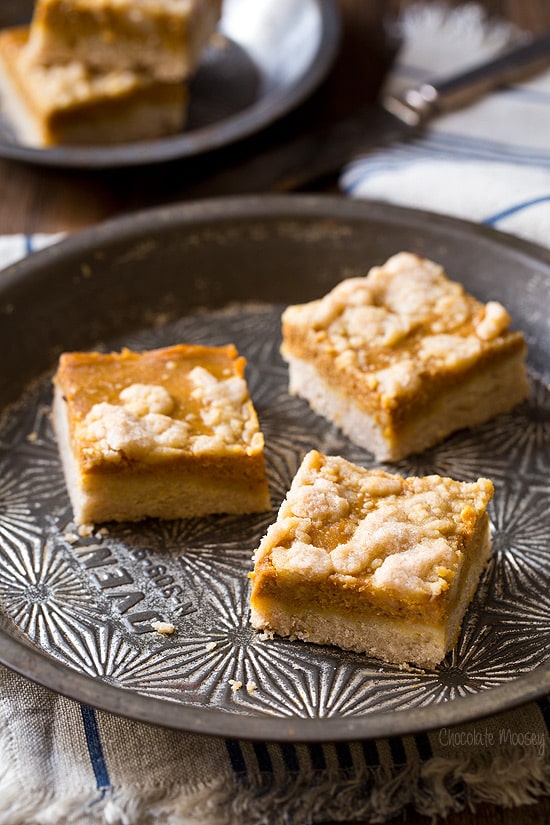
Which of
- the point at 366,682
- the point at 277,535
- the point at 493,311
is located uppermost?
the point at 493,311

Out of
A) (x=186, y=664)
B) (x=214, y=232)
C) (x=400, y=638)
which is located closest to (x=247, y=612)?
(x=186, y=664)

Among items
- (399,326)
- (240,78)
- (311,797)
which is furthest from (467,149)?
(311,797)

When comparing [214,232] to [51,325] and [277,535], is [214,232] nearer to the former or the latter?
[51,325]

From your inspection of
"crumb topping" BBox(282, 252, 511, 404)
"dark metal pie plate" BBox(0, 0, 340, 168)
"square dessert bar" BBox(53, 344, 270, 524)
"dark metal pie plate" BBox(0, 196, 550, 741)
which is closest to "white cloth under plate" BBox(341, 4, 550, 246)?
"dark metal pie plate" BBox(0, 196, 550, 741)

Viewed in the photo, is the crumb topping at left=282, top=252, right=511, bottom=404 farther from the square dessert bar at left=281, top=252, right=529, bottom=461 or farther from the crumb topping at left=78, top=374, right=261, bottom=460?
the crumb topping at left=78, top=374, right=261, bottom=460

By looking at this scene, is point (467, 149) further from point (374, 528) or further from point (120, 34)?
point (374, 528)

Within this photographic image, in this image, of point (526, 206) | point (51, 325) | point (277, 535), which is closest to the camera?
point (277, 535)
